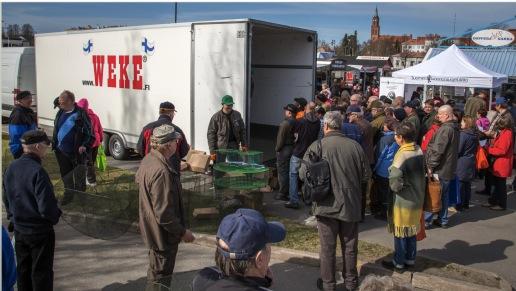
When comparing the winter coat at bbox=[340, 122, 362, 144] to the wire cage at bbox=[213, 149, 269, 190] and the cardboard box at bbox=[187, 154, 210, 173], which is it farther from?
the cardboard box at bbox=[187, 154, 210, 173]

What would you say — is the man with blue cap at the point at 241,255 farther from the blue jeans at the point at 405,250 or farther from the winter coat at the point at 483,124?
the winter coat at the point at 483,124

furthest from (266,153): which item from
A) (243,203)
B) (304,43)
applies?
(243,203)

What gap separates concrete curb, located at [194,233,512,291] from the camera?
498 cm

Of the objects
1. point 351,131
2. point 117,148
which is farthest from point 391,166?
point 117,148

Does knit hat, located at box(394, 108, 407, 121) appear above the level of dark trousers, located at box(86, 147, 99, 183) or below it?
above

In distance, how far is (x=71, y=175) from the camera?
22.5 feet

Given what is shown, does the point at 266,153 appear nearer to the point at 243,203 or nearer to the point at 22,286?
the point at 243,203

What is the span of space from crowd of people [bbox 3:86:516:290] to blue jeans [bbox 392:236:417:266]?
0.04 ft

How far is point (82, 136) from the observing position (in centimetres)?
760

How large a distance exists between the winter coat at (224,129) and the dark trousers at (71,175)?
2.19 metres

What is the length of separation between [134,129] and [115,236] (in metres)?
4.90

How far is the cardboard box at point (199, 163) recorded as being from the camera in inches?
336

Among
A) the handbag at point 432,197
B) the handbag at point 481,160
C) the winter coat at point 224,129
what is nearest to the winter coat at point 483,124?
the handbag at point 481,160

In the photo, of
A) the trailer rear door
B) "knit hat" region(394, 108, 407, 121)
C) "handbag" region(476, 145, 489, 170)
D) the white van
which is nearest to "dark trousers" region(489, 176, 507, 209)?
"handbag" region(476, 145, 489, 170)
